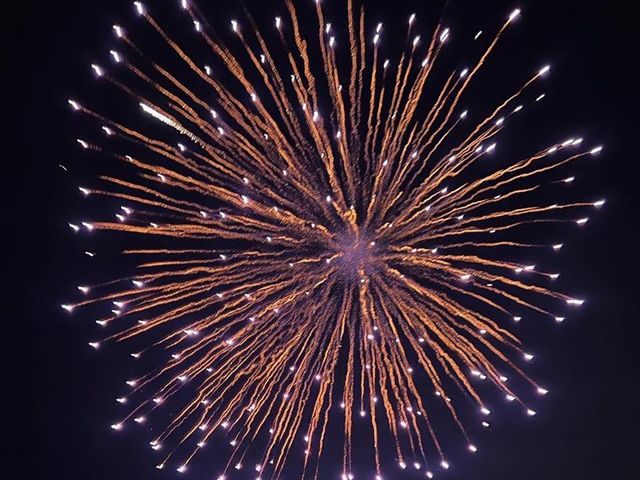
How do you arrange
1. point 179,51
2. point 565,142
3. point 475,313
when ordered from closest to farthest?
A: point 179,51
point 565,142
point 475,313

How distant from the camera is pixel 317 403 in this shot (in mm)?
8672

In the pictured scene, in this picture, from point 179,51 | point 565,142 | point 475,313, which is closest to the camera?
point 179,51

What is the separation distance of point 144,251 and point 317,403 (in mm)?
3083

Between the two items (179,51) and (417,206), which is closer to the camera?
(179,51)

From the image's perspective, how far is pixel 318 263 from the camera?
27.2 feet

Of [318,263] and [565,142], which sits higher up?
[565,142]

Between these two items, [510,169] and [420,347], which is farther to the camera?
[420,347]

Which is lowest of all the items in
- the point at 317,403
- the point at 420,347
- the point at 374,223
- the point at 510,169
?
the point at 317,403

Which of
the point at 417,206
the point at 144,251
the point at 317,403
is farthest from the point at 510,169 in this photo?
the point at 144,251

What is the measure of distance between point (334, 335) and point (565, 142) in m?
3.82

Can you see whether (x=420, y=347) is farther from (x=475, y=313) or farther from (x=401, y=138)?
(x=401, y=138)

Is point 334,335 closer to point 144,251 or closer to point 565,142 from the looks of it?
point 144,251

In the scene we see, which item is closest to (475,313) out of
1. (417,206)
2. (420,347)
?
(420,347)

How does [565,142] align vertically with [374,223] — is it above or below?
above
